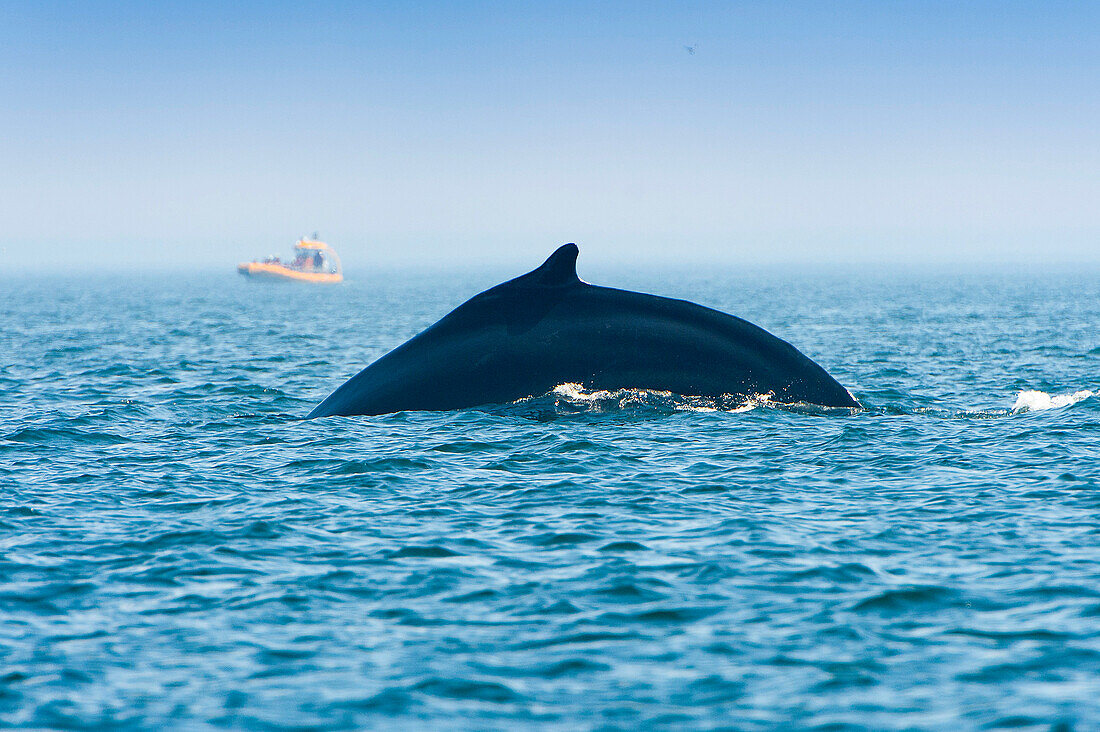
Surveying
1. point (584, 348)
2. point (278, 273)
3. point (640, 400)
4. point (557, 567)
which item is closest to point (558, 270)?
point (584, 348)

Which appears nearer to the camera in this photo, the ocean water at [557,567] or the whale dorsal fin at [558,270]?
the ocean water at [557,567]

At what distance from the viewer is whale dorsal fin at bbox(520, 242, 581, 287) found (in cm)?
1514

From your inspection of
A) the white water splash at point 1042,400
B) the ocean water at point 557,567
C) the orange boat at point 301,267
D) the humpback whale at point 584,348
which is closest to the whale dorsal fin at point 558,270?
the humpback whale at point 584,348

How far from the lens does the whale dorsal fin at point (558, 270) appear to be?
15.1m

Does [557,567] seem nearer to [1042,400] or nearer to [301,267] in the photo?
[1042,400]

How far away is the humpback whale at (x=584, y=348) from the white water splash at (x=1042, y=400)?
6548 millimetres

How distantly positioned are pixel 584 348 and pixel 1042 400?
10.6 metres

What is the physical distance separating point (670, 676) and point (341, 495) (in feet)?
21.4

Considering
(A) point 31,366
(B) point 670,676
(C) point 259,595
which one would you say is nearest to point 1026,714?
(B) point 670,676

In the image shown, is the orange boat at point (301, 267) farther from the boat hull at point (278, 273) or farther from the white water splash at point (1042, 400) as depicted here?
the white water splash at point (1042, 400)

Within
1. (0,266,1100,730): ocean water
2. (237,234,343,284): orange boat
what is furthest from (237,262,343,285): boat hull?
(0,266,1100,730): ocean water

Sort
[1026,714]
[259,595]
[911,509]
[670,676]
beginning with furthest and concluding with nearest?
1. [911,509]
2. [259,595]
3. [670,676]
4. [1026,714]

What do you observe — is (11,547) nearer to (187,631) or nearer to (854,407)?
(187,631)

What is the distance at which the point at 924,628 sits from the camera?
849 cm
